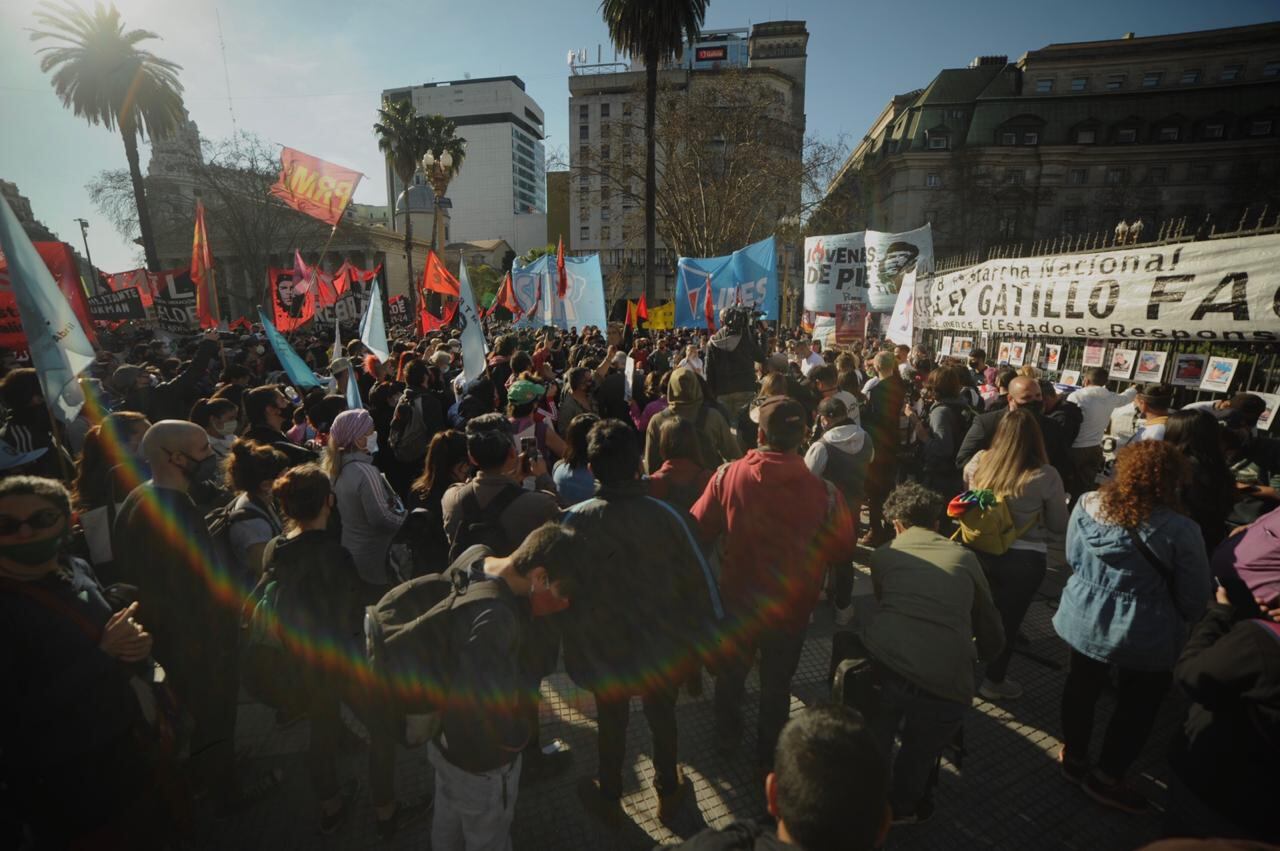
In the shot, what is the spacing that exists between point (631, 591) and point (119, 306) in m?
15.1

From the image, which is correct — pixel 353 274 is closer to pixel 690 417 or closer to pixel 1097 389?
pixel 690 417

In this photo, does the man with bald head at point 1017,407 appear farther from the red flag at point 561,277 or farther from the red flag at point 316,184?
the red flag at point 561,277

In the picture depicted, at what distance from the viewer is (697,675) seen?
3596 mm

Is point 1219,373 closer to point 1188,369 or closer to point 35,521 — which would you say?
point 1188,369

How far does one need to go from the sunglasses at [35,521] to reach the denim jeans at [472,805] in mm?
1525

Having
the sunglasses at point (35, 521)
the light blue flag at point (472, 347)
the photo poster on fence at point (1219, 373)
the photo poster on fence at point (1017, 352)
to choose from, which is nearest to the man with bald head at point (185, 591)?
the sunglasses at point (35, 521)

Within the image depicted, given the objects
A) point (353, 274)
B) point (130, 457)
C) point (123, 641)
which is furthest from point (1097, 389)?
point (353, 274)

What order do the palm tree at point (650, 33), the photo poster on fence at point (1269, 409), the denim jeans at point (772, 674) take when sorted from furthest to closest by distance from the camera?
1. the palm tree at point (650, 33)
2. the photo poster on fence at point (1269, 409)
3. the denim jeans at point (772, 674)

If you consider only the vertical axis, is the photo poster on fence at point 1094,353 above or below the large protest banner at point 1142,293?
below

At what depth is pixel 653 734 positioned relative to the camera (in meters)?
2.64

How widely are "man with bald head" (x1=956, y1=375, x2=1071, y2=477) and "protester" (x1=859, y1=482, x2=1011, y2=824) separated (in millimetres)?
1962

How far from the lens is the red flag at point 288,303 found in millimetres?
9805

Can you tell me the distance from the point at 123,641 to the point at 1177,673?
369 centimetres

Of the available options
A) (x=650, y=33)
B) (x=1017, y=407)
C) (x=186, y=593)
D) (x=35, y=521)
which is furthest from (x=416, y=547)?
(x=650, y=33)
